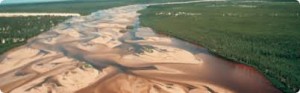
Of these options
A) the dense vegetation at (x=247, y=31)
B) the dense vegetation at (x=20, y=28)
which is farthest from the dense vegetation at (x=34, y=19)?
the dense vegetation at (x=247, y=31)

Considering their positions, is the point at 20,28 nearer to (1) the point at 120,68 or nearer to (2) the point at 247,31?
(1) the point at 120,68

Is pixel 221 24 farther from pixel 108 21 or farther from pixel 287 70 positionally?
pixel 287 70

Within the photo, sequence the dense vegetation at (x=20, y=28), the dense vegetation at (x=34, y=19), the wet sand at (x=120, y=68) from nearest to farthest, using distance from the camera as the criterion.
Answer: the wet sand at (x=120, y=68) < the dense vegetation at (x=20, y=28) < the dense vegetation at (x=34, y=19)

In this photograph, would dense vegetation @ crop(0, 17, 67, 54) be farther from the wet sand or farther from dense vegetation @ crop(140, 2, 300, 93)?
dense vegetation @ crop(140, 2, 300, 93)

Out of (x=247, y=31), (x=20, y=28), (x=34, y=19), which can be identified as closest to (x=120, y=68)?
(x=247, y=31)

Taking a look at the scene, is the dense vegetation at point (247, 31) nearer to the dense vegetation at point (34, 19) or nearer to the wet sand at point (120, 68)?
the wet sand at point (120, 68)
